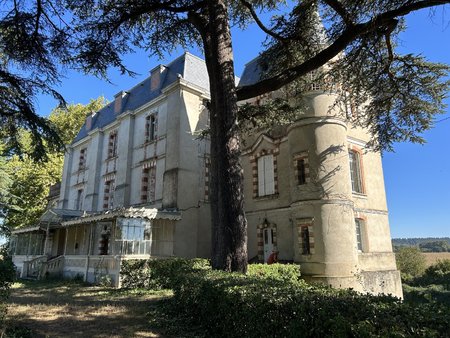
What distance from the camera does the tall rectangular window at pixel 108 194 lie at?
2470 centimetres

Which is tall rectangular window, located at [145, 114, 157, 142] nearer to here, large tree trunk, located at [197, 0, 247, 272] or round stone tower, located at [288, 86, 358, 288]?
round stone tower, located at [288, 86, 358, 288]

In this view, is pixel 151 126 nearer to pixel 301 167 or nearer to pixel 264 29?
pixel 301 167

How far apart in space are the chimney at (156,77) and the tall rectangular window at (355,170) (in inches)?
515

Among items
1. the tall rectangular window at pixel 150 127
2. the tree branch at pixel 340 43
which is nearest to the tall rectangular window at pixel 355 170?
the tree branch at pixel 340 43

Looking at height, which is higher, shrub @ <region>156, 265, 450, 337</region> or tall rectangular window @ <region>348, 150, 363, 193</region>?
tall rectangular window @ <region>348, 150, 363, 193</region>

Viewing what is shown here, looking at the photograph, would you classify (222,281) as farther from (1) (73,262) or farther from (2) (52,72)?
(1) (73,262)

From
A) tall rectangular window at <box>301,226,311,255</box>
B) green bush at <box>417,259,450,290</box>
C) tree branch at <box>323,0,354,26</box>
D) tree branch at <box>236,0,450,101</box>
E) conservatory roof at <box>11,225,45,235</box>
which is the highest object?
tree branch at <box>323,0,354,26</box>

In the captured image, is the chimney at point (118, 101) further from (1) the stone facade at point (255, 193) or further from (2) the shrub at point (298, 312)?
(2) the shrub at point (298, 312)

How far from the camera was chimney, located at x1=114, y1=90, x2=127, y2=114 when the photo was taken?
26.3 meters

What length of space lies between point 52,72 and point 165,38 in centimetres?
404

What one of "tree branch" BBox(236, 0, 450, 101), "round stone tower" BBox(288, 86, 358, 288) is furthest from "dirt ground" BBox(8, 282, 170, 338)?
"round stone tower" BBox(288, 86, 358, 288)

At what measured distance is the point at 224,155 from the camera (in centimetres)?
913

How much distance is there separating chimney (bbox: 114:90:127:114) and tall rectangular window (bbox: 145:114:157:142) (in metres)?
4.83

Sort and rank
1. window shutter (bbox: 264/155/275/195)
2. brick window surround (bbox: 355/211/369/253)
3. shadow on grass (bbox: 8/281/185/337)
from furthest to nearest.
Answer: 1. window shutter (bbox: 264/155/275/195)
2. brick window surround (bbox: 355/211/369/253)
3. shadow on grass (bbox: 8/281/185/337)
